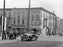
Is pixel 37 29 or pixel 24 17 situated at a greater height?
pixel 24 17

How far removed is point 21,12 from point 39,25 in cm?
857

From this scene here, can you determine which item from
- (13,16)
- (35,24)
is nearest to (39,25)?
(35,24)

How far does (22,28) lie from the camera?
2491 inches

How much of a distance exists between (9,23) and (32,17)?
929 cm

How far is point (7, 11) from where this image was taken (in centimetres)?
6494

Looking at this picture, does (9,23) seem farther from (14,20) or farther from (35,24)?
(35,24)

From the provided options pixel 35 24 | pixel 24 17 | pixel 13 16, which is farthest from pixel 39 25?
pixel 13 16

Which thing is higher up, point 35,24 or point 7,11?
point 7,11

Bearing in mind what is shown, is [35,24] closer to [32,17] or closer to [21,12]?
[32,17]

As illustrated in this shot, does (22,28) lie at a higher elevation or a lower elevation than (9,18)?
lower

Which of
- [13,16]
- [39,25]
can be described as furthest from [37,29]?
[13,16]

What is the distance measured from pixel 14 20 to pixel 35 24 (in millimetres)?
8298

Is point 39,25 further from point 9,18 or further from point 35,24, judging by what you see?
point 9,18

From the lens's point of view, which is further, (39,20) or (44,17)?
(44,17)
